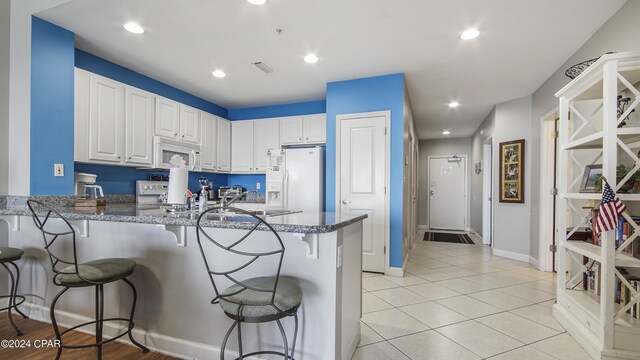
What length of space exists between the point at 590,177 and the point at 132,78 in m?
5.00

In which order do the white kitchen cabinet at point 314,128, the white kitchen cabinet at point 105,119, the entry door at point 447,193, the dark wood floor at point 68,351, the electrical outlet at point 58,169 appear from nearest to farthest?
the dark wood floor at point 68,351, the electrical outlet at point 58,169, the white kitchen cabinet at point 105,119, the white kitchen cabinet at point 314,128, the entry door at point 447,193

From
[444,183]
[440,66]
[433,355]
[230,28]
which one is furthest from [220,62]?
[444,183]

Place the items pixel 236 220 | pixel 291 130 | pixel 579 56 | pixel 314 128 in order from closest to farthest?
pixel 236 220 < pixel 579 56 < pixel 314 128 < pixel 291 130

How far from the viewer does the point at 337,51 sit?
3055mm

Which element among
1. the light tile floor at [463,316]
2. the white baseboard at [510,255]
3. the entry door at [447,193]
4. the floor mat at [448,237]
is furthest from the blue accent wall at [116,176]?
the entry door at [447,193]

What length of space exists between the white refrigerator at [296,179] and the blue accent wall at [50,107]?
2.40 metres

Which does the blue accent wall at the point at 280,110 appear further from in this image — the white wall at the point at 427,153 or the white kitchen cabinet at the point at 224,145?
the white wall at the point at 427,153

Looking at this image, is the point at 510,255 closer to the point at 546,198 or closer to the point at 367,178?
the point at 546,198

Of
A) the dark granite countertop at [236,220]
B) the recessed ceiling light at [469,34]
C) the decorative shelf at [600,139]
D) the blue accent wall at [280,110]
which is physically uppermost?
the recessed ceiling light at [469,34]

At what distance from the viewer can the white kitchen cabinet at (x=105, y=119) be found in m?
3.04

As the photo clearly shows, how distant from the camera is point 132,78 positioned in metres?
3.66

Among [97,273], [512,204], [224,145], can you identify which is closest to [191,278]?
[97,273]

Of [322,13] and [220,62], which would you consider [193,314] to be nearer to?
[322,13]

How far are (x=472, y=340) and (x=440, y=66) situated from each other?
2.88 meters
